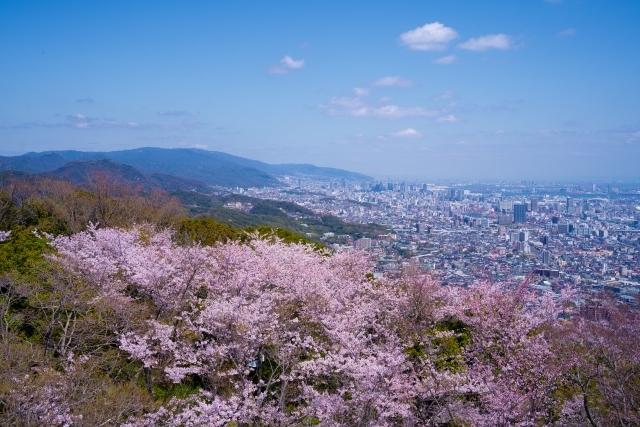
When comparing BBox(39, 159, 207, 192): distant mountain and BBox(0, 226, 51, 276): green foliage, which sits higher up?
BBox(39, 159, 207, 192): distant mountain

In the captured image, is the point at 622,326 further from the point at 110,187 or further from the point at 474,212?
the point at 474,212

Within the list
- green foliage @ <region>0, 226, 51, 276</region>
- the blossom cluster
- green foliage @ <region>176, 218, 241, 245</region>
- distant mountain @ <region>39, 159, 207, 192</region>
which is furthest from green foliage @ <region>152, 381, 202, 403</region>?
distant mountain @ <region>39, 159, 207, 192</region>

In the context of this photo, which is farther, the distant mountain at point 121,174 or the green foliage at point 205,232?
the distant mountain at point 121,174

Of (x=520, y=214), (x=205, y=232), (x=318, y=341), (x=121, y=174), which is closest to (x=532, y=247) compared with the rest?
(x=205, y=232)

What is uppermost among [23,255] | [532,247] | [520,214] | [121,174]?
[121,174]

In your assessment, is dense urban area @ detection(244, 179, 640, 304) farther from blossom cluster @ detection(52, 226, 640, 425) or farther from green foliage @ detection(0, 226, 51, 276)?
green foliage @ detection(0, 226, 51, 276)

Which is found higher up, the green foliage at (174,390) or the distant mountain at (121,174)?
the distant mountain at (121,174)

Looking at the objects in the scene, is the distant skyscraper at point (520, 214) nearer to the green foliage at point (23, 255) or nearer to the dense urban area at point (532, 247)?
the dense urban area at point (532, 247)

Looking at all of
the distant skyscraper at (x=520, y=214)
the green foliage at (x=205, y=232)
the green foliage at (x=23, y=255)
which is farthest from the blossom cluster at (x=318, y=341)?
the distant skyscraper at (x=520, y=214)

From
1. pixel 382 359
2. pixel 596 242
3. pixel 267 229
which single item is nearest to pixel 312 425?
pixel 382 359

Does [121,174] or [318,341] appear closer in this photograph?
[318,341]

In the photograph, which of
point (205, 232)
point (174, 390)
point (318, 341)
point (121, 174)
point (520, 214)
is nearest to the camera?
point (318, 341)

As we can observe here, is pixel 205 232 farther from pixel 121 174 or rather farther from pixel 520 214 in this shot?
pixel 121 174
